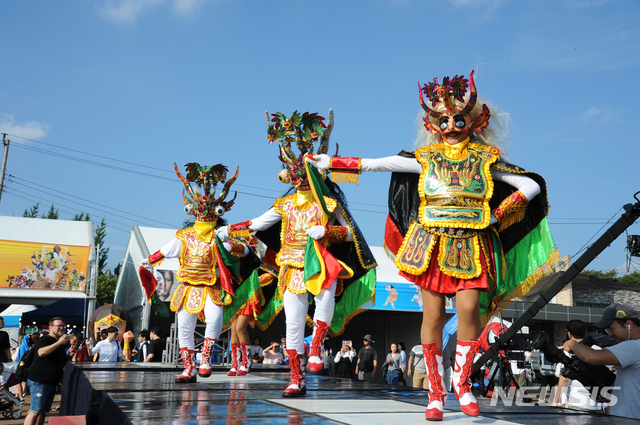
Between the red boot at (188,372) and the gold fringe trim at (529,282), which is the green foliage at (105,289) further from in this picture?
the gold fringe trim at (529,282)

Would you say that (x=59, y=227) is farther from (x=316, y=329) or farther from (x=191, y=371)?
(x=316, y=329)

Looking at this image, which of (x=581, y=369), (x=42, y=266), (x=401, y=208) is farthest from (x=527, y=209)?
(x=42, y=266)

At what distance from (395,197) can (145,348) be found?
8.56 m

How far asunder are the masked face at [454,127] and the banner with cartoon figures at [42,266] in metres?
13.8

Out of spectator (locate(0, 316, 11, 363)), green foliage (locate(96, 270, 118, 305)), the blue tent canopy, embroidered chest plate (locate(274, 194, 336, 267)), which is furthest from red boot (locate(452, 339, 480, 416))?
green foliage (locate(96, 270, 118, 305))

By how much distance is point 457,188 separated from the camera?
296cm

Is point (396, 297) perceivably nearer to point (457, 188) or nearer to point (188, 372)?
point (188, 372)

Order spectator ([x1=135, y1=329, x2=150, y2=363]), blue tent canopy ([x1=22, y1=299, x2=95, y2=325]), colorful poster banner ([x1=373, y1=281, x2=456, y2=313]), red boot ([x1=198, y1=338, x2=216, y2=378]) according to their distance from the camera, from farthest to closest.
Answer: blue tent canopy ([x1=22, y1=299, x2=95, y2=325])
colorful poster banner ([x1=373, y1=281, x2=456, y2=313])
spectator ([x1=135, y1=329, x2=150, y2=363])
red boot ([x1=198, y1=338, x2=216, y2=378])

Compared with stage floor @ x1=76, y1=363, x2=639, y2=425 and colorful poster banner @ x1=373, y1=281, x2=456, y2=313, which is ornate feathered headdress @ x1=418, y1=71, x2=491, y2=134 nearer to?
stage floor @ x1=76, y1=363, x2=639, y2=425

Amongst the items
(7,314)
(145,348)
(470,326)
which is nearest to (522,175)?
(470,326)

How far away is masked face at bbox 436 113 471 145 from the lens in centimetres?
312

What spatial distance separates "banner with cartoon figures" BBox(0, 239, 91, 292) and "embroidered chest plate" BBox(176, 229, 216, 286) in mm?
10845

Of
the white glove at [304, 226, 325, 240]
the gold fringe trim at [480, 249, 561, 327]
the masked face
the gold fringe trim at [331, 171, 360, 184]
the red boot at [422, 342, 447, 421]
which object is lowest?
the red boot at [422, 342, 447, 421]

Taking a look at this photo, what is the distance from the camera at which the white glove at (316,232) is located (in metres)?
4.18
